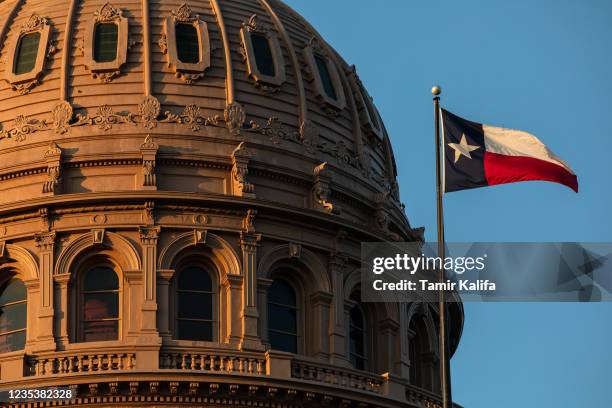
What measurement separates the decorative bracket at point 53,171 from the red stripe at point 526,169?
21.6m

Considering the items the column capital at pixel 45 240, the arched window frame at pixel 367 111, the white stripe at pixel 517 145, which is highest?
the arched window frame at pixel 367 111

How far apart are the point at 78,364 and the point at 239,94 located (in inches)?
484

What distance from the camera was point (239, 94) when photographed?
256 ft

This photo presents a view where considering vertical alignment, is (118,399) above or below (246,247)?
below

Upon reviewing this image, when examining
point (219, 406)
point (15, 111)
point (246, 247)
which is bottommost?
point (219, 406)

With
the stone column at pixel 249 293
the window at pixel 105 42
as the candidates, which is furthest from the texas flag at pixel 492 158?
the window at pixel 105 42

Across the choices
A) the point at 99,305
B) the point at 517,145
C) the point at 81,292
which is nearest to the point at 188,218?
the point at 99,305

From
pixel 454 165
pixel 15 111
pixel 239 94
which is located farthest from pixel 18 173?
pixel 454 165

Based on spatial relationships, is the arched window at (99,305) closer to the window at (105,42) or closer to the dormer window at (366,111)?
the window at (105,42)

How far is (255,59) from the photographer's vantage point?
3130 inches

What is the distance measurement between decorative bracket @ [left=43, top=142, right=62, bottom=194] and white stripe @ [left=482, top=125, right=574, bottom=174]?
838 inches

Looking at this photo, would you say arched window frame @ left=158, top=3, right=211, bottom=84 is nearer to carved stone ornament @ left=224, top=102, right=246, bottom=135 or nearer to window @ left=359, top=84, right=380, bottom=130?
carved stone ornament @ left=224, top=102, right=246, bottom=135

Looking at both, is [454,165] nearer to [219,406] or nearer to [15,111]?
[219,406]

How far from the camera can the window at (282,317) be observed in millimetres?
74625
